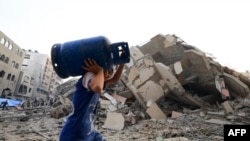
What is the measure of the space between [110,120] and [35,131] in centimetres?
187

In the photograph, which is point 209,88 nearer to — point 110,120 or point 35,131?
point 110,120

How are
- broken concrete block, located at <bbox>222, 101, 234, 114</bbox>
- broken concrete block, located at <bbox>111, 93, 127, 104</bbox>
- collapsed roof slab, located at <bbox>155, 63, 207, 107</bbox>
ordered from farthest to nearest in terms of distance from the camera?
broken concrete block, located at <bbox>111, 93, 127, 104</bbox> < collapsed roof slab, located at <bbox>155, 63, 207, 107</bbox> < broken concrete block, located at <bbox>222, 101, 234, 114</bbox>

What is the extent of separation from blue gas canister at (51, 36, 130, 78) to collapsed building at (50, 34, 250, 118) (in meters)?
4.89

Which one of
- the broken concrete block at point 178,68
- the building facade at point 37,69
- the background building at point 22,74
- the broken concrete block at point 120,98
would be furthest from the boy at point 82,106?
the building facade at point 37,69

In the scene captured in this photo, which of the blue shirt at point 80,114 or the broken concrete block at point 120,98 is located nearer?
the blue shirt at point 80,114

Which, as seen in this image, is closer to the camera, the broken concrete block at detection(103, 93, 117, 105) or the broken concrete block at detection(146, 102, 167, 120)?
the broken concrete block at detection(146, 102, 167, 120)

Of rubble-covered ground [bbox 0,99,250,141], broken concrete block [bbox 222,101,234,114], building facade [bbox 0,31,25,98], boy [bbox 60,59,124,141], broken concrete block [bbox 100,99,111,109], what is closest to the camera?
boy [bbox 60,59,124,141]

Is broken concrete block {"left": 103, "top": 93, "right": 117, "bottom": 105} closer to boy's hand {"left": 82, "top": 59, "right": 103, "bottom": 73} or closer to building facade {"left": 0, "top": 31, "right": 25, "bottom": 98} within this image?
boy's hand {"left": 82, "top": 59, "right": 103, "bottom": 73}

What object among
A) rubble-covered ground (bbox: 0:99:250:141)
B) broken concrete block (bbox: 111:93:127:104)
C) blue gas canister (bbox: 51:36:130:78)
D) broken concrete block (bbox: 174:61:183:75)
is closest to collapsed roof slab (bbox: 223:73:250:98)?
rubble-covered ground (bbox: 0:99:250:141)

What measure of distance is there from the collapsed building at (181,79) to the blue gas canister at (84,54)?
16.1ft

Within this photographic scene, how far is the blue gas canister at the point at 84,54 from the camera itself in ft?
5.93

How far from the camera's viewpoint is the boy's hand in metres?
1.77

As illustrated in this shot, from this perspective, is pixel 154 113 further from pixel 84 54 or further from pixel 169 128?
pixel 84 54

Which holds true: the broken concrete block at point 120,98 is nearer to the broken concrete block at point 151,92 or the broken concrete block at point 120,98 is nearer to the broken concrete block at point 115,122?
the broken concrete block at point 151,92
